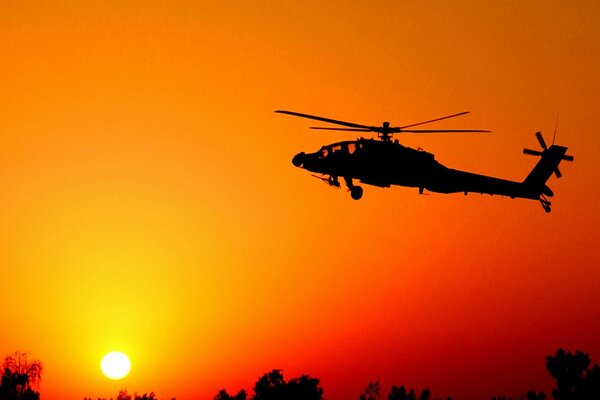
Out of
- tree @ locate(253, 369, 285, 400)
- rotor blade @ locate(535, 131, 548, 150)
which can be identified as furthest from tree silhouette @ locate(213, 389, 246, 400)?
rotor blade @ locate(535, 131, 548, 150)

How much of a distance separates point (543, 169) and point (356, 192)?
50.4ft

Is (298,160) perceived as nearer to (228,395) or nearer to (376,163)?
(376,163)

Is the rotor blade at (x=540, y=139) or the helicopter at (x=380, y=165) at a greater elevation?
the rotor blade at (x=540, y=139)

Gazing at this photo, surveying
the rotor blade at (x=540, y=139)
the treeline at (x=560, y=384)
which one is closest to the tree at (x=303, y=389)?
the treeline at (x=560, y=384)

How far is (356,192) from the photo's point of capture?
44281 millimetres

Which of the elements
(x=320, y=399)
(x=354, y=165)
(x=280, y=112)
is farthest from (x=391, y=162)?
(x=320, y=399)

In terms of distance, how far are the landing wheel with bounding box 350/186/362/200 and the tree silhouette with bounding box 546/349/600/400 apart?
81327 millimetres

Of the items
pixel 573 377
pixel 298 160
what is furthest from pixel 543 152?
pixel 573 377

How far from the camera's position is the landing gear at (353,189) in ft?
145

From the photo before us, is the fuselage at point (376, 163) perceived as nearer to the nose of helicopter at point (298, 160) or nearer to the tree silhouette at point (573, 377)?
the nose of helicopter at point (298, 160)

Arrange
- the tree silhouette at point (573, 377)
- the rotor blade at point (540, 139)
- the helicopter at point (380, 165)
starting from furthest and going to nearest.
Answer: the tree silhouette at point (573, 377) → the rotor blade at point (540, 139) → the helicopter at point (380, 165)

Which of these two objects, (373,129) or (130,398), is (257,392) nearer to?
(130,398)

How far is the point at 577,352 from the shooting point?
12062 cm

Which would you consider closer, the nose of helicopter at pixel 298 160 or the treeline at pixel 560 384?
the nose of helicopter at pixel 298 160
